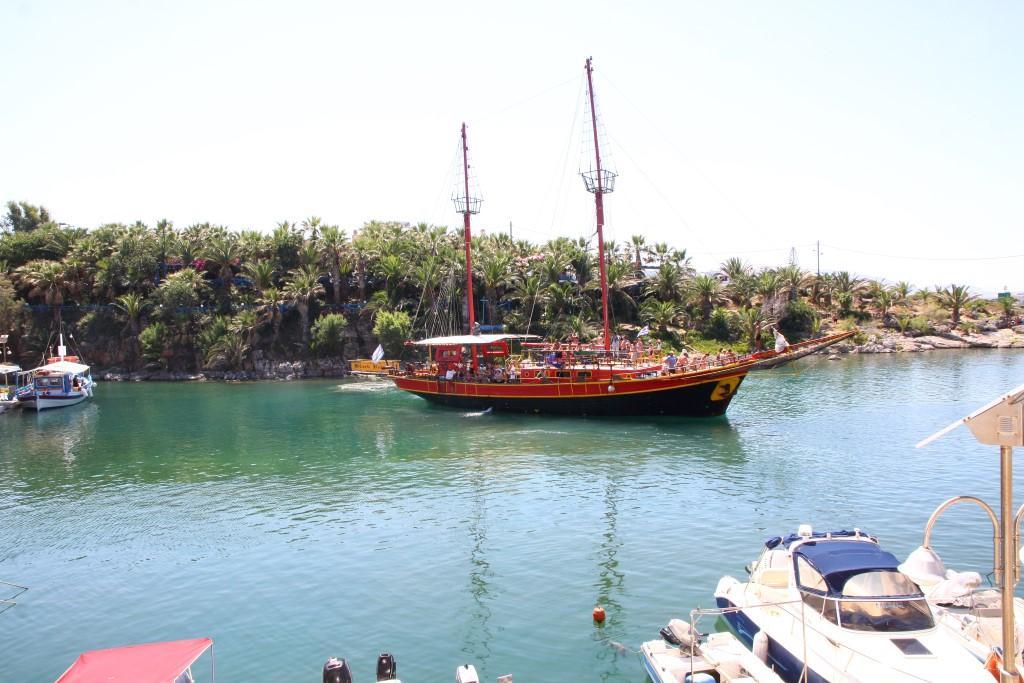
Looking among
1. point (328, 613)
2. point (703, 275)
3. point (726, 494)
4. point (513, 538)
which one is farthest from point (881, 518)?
point (703, 275)

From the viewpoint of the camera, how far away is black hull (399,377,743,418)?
4819cm

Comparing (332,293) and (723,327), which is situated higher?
(332,293)

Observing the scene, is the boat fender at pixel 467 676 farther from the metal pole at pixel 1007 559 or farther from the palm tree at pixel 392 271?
the palm tree at pixel 392 271

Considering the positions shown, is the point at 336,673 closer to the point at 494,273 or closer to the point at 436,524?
the point at 436,524

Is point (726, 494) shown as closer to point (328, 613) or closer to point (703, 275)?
point (328, 613)

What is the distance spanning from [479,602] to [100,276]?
8804cm

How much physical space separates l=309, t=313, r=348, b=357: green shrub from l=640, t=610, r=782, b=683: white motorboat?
74.2m

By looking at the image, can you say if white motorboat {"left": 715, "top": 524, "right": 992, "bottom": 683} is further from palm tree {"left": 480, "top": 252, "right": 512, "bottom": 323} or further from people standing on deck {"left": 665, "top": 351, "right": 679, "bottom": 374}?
palm tree {"left": 480, "top": 252, "right": 512, "bottom": 323}

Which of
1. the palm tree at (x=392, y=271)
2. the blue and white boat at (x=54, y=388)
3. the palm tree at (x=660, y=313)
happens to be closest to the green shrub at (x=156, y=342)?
the blue and white boat at (x=54, y=388)

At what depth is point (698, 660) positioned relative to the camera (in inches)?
581

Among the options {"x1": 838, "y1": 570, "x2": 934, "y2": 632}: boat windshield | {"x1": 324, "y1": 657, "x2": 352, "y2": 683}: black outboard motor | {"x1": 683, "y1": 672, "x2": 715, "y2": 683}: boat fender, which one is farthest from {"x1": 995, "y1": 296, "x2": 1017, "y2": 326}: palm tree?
{"x1": 324, "y1": 657, "x2": 352, "y2": 683}: black outboard motor

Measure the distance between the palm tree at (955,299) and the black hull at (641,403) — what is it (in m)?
69.4

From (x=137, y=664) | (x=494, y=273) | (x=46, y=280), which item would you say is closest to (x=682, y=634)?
(x=137, y=664)

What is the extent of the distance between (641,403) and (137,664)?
39.1 m
